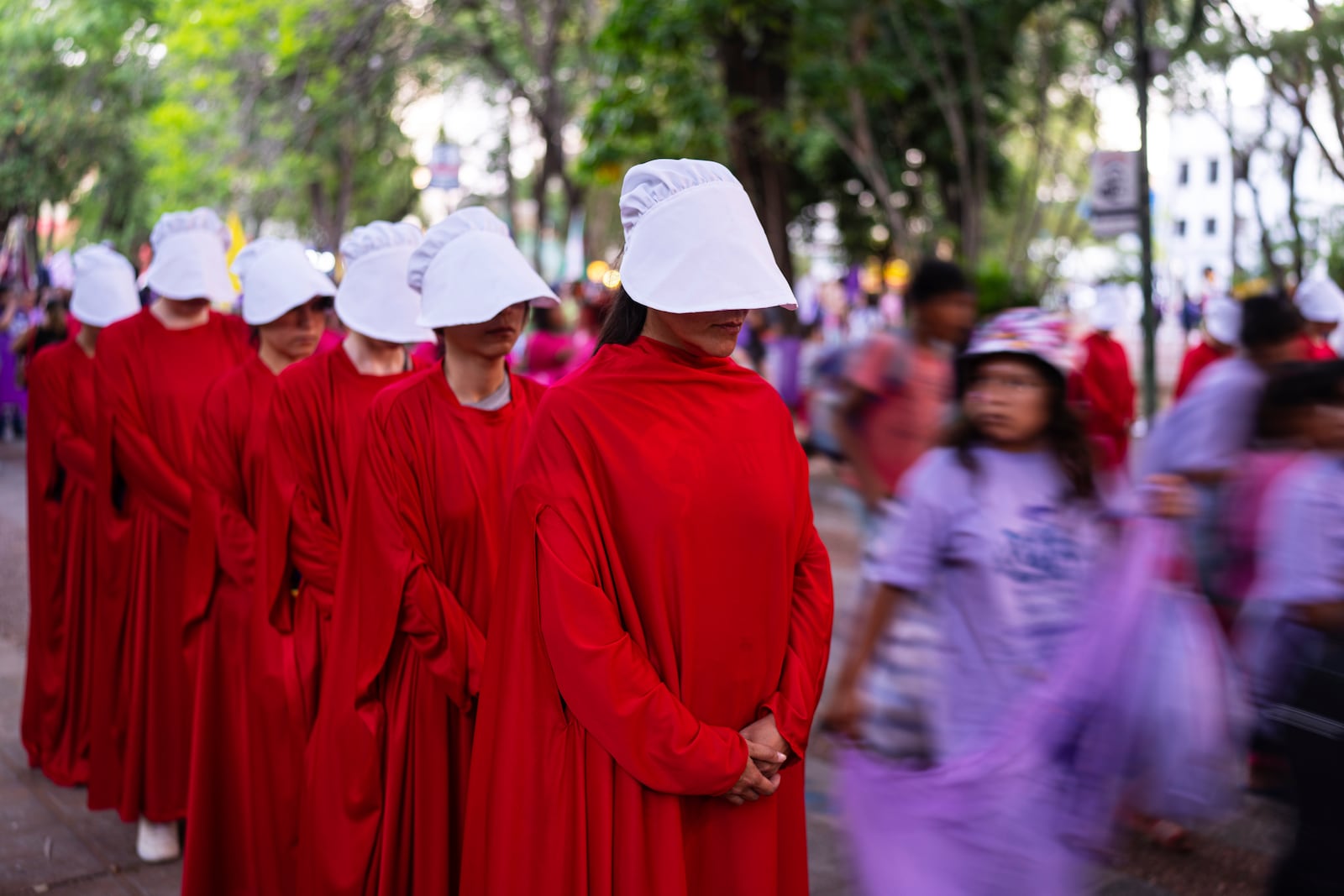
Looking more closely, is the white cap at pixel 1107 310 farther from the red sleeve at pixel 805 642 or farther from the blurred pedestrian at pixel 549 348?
the red sleeve at pixel 805 642

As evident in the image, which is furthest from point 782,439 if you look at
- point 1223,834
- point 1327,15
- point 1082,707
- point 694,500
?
point 1327,15

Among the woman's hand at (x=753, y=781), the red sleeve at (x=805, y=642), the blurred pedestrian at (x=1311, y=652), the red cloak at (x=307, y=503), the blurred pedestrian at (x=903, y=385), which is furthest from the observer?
the blurred pedestrian at (x=903, y=385)

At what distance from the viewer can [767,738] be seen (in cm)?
277

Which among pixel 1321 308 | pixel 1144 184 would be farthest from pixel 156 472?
pixel 1144 184

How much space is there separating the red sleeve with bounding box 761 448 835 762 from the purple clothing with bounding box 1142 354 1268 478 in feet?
7.46

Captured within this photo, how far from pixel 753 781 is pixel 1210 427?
3003 millimetres

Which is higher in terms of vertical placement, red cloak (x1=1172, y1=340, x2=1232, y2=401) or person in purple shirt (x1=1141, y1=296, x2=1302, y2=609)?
→ person in purple shirt (x1=1141, y1=296, x2=1302, y2=609)

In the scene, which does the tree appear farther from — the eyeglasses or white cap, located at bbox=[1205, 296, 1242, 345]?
the eyeglasses

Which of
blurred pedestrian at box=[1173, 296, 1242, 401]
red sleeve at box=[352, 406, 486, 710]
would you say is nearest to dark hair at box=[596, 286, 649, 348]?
red sleeve at box=[352, 406, 486, 710]

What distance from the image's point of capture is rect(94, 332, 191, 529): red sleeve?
16.4ft

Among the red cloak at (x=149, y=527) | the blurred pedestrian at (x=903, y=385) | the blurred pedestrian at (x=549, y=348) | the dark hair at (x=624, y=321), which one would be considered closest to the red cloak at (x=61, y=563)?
the red cloak at (x=149, y=527)

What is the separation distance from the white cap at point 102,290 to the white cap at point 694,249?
382 cm

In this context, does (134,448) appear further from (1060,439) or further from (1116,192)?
(1116,192)

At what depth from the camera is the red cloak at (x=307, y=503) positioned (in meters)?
4.04
